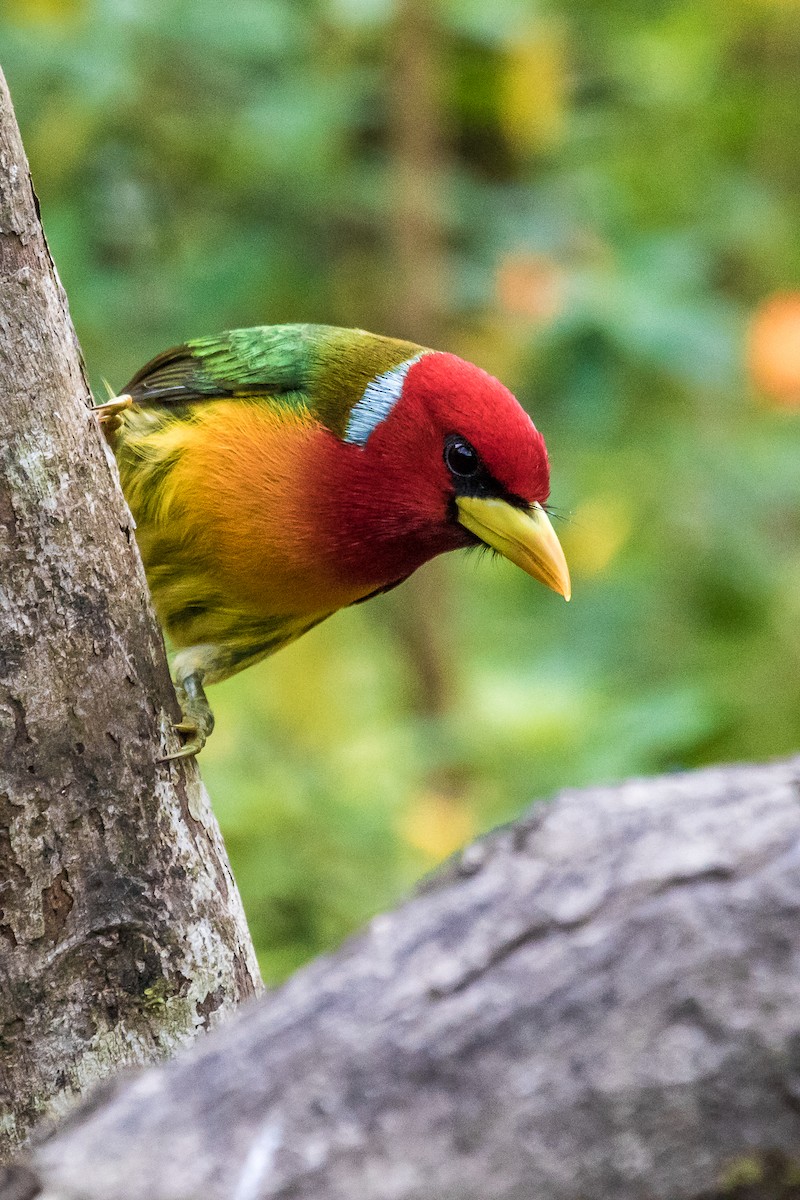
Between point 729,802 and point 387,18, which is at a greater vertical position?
point 387,18

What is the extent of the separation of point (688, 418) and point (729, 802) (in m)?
4.37

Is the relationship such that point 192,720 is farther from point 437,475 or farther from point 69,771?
point 437,475

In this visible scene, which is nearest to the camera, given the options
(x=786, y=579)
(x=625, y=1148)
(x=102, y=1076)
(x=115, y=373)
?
(x=625, y=1148)

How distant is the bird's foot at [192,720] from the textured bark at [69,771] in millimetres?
71

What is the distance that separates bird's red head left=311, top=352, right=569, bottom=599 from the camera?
296 centimetres

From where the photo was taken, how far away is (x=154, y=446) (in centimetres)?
329

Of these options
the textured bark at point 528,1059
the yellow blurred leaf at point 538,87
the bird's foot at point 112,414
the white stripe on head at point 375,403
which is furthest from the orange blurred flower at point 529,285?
the textured bark at point 528,1059

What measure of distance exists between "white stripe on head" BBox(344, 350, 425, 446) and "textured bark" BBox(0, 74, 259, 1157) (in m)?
1.00

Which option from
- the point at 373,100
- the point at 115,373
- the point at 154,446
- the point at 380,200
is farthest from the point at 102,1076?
the point at 373,100

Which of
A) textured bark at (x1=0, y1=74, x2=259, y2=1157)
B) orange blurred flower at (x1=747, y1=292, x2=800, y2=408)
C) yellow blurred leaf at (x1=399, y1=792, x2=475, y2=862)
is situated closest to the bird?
textured bark at (x1=0, y1=74, x2=259, y2=1157)

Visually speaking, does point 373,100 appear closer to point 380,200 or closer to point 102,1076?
point 380,200

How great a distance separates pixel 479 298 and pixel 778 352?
1043mm

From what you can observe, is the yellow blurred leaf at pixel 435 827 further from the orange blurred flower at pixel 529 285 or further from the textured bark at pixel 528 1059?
the textured bark at pixel 528 1059

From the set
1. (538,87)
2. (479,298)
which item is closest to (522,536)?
(479,298)
